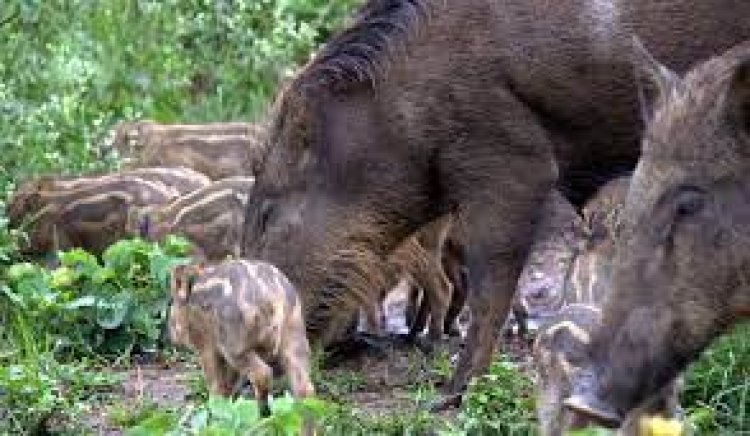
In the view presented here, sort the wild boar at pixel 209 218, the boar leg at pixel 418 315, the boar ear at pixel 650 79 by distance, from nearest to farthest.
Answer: the boar ear at pixel 650 79 → the boar leg at pixel 418 315 → the wild boar at pixel 209 218

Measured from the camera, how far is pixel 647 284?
6.55 m

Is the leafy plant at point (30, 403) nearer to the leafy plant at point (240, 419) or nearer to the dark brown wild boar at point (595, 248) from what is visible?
the leafy plant at point (240, 419)

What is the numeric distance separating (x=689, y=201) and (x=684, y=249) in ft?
0.45

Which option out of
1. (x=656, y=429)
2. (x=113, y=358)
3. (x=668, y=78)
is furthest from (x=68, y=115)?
(x=656, y=429)

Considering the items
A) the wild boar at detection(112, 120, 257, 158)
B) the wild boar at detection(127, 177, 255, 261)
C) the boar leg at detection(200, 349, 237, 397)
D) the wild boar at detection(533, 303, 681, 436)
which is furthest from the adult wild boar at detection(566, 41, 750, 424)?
the wild boar at detection(112, 120, 257, 158)

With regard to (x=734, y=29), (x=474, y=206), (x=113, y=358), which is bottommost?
(x=113, y=358)

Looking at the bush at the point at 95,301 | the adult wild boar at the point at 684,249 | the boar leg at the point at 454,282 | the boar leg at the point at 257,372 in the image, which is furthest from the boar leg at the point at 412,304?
the adult wild boar at the point at 684,249

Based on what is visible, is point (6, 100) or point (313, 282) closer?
point (313, 282)

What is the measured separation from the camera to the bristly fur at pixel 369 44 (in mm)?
8492

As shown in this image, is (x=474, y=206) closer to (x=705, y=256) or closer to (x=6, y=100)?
(x=705, y=256)

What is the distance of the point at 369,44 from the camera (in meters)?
8.52

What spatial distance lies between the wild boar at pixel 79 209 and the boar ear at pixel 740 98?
4670 millimetres

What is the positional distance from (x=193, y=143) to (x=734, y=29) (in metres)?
4.71

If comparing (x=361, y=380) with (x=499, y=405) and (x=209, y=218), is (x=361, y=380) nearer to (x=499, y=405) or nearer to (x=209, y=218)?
(x=499, y=405)
